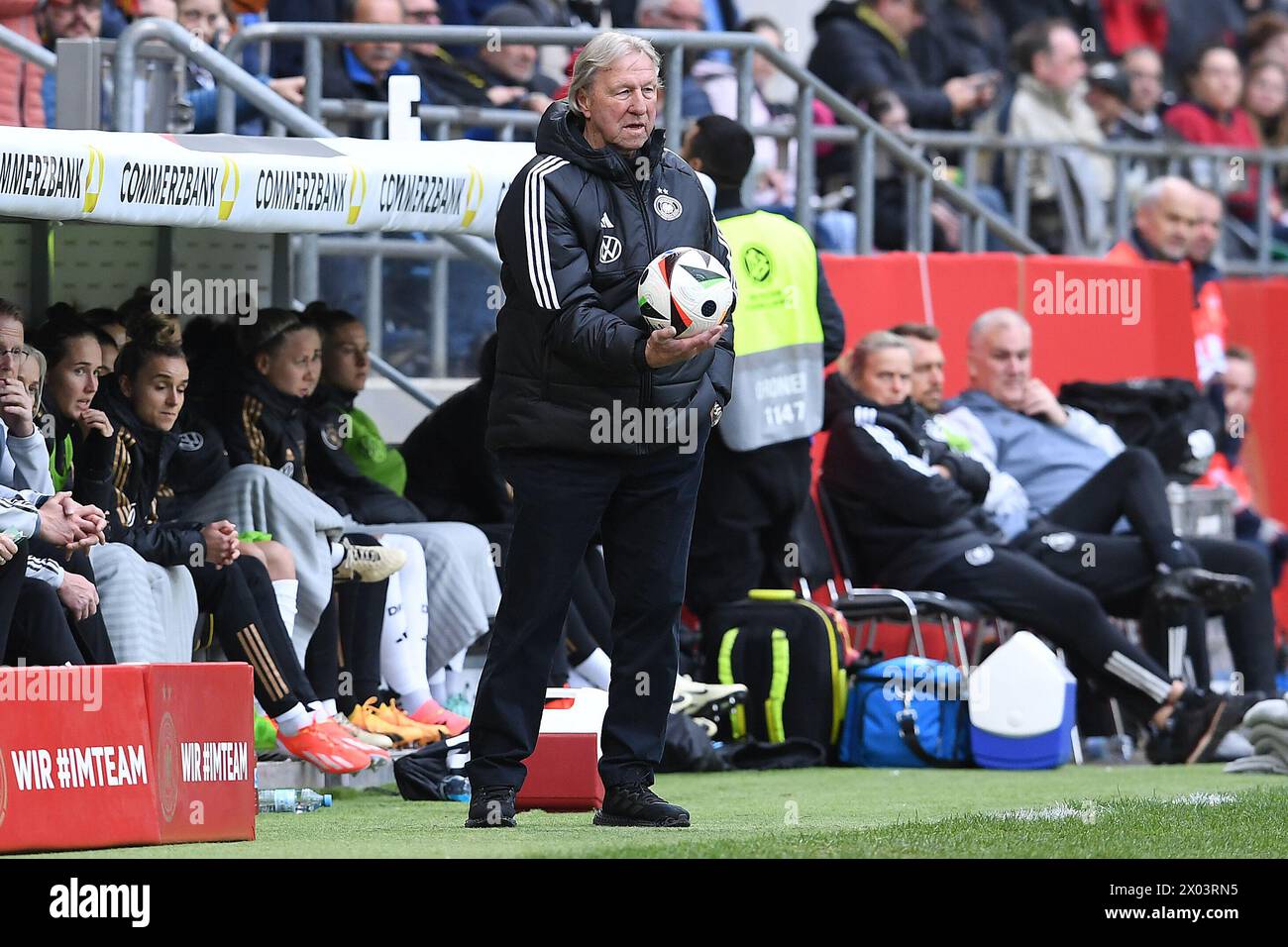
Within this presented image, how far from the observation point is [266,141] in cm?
885

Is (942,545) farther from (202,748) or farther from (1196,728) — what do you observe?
(202,748)

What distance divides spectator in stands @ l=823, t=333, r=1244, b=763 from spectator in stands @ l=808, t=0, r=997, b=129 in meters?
3.90

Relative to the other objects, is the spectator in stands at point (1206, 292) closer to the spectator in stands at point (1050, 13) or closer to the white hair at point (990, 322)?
the white hair at point (990, 322)

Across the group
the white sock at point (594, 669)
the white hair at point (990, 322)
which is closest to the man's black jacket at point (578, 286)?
the white sock at point (594, 669)

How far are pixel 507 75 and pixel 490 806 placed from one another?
642 cm

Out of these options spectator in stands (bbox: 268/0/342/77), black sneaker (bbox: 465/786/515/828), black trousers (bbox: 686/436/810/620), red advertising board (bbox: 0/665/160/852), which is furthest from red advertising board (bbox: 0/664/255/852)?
spectator in stands (bbox: 268/0/342/77)

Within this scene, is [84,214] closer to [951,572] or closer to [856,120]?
[951,572]

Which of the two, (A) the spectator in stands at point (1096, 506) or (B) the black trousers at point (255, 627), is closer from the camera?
(B) the black trousers at point (255, 627)

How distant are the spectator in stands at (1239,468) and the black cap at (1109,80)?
206 cm

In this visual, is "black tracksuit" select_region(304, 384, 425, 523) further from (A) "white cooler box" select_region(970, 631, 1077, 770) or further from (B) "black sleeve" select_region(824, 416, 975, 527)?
(A) "white cooler box" select_region(970, 631, 1077, 770)

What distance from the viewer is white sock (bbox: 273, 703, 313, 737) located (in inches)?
340

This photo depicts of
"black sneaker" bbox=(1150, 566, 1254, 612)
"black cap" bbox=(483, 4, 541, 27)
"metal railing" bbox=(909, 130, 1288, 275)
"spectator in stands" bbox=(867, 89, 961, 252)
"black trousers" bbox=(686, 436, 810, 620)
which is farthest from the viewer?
"metal railing" bbox=(909, 130, 1288, 275)

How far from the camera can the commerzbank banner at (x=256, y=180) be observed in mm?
7730

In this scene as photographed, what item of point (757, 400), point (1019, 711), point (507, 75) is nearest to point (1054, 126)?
point (507, 75)
